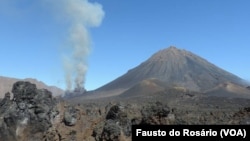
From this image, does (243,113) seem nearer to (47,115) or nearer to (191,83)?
(47,115)

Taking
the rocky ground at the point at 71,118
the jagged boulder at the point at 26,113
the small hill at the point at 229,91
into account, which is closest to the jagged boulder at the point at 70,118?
the rocky ground at the point at 71,118

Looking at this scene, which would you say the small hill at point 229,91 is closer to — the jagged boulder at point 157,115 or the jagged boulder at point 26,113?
the jagged boulder at point 26,113

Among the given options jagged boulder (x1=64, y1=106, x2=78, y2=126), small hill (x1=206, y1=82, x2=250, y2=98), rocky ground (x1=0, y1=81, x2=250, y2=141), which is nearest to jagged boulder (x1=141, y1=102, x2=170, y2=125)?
rocky ground (x1=0, y1=81, x2=250, y2=141)

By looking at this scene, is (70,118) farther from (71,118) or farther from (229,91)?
(229,91)

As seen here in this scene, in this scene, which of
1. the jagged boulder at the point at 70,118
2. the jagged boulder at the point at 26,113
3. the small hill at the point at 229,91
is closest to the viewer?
the jagged boulder at the point at 26,113

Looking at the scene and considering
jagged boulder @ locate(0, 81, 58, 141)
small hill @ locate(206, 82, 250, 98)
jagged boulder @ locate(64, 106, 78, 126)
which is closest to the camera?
jagged boulder @ locate(0, 81, 58, 141)

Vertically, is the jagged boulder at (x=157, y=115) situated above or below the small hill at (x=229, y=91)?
below

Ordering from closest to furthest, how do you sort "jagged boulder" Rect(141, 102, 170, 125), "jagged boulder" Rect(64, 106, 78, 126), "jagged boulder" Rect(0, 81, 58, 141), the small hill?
"jagged boulder" Rect(141, 102, 170, 125) < "jagged boulder" Rect(0, 81, 58, 141) < "jagged boulder" Rect(64, 106, 78, 126) < the small hill

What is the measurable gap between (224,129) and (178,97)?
94.8 metres

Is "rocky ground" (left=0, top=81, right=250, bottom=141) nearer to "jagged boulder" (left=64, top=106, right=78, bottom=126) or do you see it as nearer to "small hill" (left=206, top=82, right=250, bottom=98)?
"jagged boulder" (left=64, top=106, right=78, bottom=126)

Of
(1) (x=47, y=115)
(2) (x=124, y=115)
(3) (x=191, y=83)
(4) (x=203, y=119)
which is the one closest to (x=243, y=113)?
(4) (x=203, y=119)

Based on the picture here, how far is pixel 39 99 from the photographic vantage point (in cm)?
3041

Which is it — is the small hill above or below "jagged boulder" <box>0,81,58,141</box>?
above

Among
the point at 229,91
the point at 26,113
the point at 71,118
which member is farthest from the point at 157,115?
the point at 229,91
